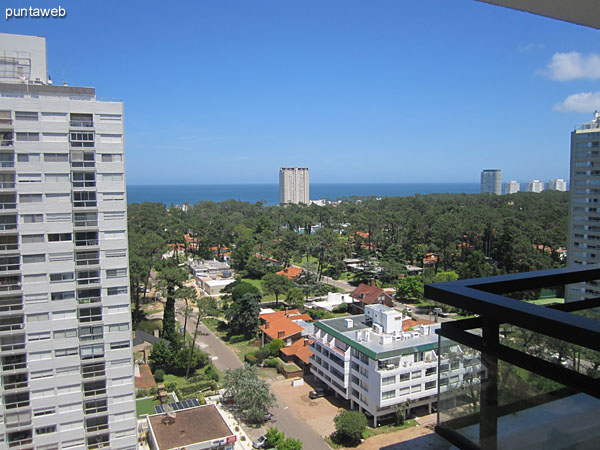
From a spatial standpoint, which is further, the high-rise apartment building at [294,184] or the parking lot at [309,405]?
the high-rise apartment building at [294,184]

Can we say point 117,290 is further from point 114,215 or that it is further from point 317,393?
point 317,393

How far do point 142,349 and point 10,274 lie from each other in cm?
747

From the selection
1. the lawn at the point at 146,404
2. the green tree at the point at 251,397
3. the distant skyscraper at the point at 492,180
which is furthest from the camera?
the distant skyscraper at the point at 492,180

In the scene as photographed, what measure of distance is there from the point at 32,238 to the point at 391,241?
65.0 feet

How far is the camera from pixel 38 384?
18.8 ft

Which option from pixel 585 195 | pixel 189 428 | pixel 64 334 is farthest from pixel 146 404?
pixel 585 195

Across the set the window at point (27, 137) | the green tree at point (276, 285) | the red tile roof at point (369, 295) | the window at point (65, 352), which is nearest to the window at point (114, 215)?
the window at point (27, 137)

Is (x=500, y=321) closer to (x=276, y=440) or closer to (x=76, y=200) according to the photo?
(x=76, y=200)

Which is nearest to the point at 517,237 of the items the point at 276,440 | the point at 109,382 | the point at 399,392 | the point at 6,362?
the point at 399,392

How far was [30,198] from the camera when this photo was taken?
18.9ft

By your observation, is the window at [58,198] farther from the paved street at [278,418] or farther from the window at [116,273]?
the paved street at [278,418]

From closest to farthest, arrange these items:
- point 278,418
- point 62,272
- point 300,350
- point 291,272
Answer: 1. point 62,272
2. point 278,418
3. point 300,350
4. point 291,272

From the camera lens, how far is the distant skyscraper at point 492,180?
2938 inches

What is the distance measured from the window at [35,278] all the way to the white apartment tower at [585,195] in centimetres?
1178
